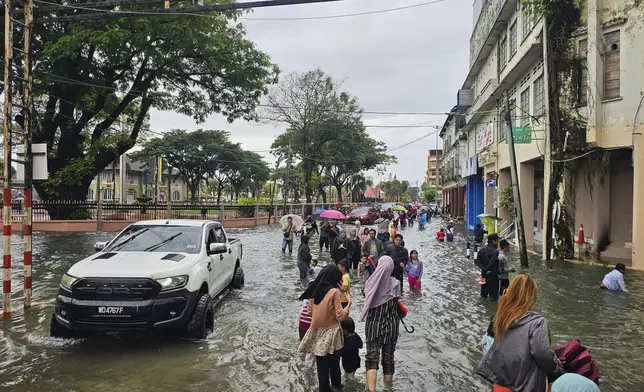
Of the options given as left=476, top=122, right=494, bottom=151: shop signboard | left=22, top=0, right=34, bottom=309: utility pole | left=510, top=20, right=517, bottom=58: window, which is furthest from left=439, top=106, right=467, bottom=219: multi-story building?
left=22, top=0, right=34, bottom=309: utility pole

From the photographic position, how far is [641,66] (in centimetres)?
1395

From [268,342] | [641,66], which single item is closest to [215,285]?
[268,342]

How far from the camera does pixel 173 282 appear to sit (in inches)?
253

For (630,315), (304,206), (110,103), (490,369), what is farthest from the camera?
(304,206)

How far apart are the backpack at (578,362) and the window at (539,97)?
1572 centimetres

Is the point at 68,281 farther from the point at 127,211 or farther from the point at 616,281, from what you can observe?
the point at 127,211

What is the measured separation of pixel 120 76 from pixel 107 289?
72.3 ft

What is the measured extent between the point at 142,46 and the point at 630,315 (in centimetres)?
2036

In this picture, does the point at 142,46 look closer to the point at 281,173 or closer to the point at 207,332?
the point at 207,332

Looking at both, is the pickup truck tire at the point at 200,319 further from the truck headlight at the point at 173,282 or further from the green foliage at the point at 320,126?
the green foliage at the point at 320,126

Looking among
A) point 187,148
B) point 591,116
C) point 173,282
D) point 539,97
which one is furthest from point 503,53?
point 187,148

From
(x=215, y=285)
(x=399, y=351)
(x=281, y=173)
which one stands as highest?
(x=281, y=173)

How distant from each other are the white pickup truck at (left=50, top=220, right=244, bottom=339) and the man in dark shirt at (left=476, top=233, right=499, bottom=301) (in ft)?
17.4

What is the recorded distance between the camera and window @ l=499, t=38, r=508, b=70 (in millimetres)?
23500
